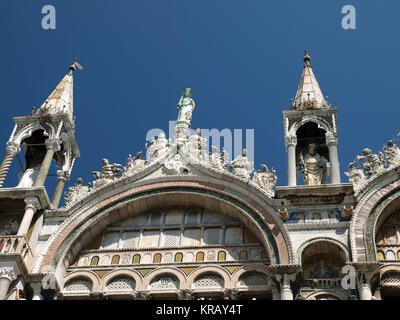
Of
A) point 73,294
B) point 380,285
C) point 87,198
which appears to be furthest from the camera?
point 87,198

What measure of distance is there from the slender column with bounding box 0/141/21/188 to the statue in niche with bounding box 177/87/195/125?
5334 mm

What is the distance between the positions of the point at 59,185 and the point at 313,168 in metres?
8.00

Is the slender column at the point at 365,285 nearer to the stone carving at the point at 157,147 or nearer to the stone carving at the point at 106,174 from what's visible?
the stone carving at the point at 157,147

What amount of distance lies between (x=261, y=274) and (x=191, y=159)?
15.0 ft

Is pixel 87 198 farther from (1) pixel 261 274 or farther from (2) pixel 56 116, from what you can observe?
(1) pixel 261 274

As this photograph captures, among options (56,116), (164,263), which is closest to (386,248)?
(164,263)

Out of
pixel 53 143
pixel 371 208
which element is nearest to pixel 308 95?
pixel 371 208

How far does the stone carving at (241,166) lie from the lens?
21.3 metres

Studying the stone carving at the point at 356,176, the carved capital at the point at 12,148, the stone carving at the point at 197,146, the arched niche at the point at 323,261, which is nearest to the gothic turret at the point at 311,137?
the stone carving at the point at 356,176

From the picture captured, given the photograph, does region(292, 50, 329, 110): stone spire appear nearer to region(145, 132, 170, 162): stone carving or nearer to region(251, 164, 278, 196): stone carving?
region(251, 164, 278, 196): stone carving

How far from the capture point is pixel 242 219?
20.6 m

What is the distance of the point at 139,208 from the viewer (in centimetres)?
2184
